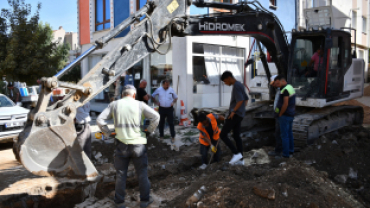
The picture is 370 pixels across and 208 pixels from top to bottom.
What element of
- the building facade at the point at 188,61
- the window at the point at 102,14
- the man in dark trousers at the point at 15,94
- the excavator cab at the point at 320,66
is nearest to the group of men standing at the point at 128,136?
the excavator cab at the point at 320,66

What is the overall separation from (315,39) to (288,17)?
409 inches

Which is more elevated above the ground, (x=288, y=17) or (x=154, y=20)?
(x=288, y=17)

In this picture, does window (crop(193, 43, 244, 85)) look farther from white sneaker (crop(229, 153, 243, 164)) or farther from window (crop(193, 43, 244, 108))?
white sneaker (crop(229, 153, 243, 164))

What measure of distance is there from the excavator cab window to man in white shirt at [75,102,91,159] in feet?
17.1

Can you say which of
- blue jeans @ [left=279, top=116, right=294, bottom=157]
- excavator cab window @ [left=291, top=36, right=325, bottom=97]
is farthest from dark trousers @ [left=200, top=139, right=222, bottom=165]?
excavator cab window @ [left=291, top=36, right=325, bottom=97]

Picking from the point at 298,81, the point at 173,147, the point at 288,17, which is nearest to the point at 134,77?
the point at 173,147

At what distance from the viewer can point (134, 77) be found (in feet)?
47.1

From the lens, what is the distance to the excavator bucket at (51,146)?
436 centimetres

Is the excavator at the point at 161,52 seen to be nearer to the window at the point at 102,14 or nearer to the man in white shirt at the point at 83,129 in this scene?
the man in white shirt at the point at 83,129

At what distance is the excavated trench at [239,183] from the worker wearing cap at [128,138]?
38cm

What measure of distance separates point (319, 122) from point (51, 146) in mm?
6235

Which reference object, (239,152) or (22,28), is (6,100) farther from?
(239,152)

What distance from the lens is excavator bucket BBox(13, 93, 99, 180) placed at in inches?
171

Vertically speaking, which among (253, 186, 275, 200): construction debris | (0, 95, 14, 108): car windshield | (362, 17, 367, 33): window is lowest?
(253, 186, 275, 200): construction debris
